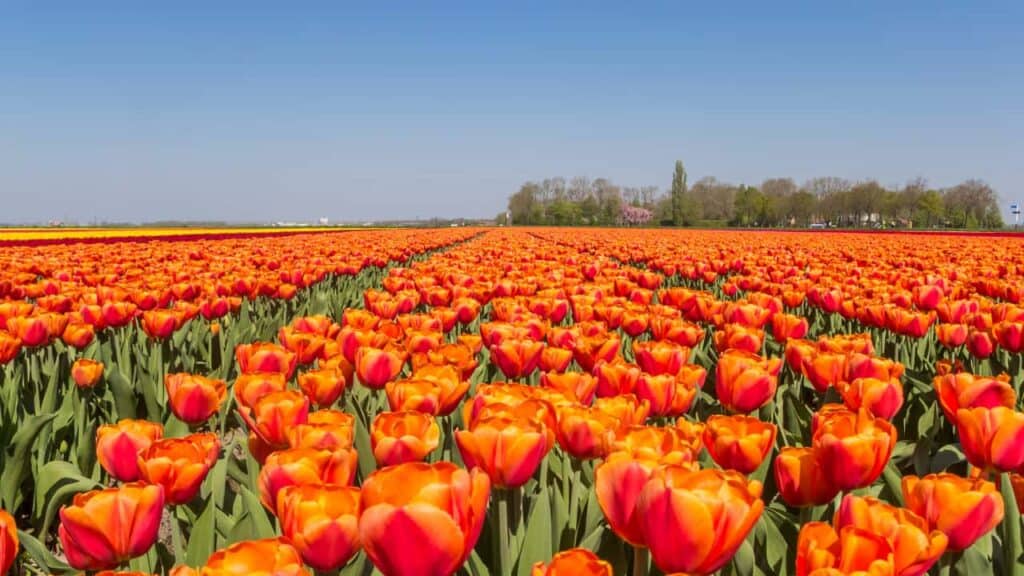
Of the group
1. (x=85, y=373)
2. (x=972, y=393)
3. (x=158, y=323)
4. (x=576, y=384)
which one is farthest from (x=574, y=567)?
(x=158, y=323)

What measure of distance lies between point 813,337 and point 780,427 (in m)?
3.09

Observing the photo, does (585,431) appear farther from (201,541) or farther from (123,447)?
(123,447)

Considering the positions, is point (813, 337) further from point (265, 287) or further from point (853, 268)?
point (265, 287)

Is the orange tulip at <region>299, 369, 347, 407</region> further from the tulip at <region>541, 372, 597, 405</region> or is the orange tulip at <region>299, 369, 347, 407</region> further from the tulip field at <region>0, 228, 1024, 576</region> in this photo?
the tulip at <region>541, 372, 597, 405</region>

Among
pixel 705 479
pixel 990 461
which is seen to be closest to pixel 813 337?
pixel 990 461

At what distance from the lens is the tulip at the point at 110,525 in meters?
1.37

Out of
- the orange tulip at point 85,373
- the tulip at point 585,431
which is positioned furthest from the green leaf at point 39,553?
the orange tulip at point 85,373

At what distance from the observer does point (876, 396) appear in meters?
2.20

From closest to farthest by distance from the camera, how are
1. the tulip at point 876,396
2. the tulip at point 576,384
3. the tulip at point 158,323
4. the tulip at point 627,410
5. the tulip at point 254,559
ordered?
the tulip at point 254,559
the tulip at point 627,410
the tulip at point 876,396
the tulip at point 576,384
the tulip at point 158,323

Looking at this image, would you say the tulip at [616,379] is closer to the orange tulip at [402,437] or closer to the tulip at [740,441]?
the tulip at [740,441]

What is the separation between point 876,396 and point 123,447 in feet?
6.90

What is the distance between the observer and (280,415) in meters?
1.92

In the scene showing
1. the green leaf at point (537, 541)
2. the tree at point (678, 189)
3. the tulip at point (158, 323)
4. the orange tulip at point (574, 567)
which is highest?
the tree at point (678, 189)

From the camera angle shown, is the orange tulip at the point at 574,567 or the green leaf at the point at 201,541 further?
the green leaf at the point at 201,541
